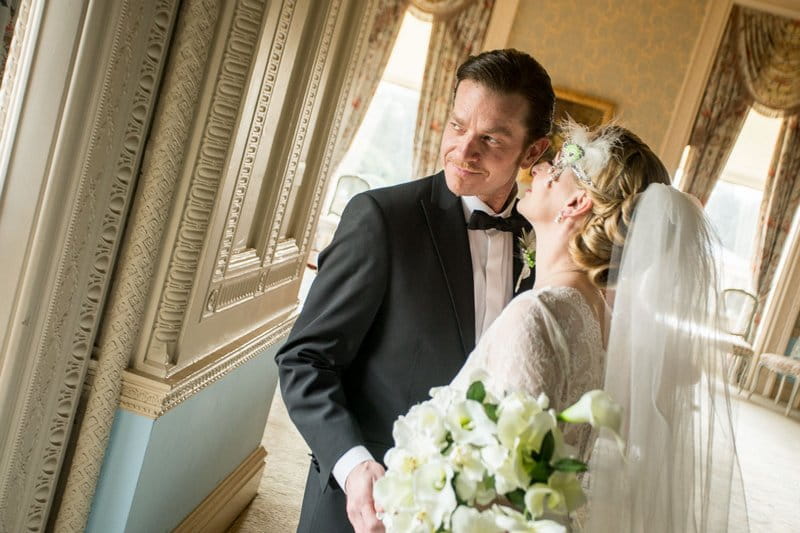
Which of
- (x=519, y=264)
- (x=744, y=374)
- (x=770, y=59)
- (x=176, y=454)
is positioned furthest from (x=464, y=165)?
(x=744, y=374)

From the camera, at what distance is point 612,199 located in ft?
5.66

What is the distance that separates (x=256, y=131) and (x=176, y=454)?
1.08 metres

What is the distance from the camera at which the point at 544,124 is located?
211cm

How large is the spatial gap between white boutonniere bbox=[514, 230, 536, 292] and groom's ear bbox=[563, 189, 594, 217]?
32 cm

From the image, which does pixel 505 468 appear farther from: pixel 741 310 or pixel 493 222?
pixel 741 310

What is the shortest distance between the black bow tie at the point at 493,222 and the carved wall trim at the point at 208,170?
774mm

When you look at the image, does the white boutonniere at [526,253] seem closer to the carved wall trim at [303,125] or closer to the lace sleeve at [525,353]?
the lace sleeve at [525,353]

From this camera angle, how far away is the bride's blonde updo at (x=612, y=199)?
66.6 inches

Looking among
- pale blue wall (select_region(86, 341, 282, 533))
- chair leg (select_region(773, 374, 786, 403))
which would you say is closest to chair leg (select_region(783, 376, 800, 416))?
chair leg (select_region(773, 374, 786, 403))

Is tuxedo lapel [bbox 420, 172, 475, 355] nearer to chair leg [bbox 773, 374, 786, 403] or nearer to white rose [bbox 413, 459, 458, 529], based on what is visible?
white rose [bbox 413, 459, 458, 529]

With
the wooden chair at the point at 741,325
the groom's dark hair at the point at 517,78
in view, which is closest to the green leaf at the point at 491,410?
the groom's dark hair at the point at 517,78

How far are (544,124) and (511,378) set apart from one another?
3.04ft

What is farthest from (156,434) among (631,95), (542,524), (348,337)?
(631,95)

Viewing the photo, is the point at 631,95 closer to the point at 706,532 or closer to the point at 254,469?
the point at 254,469
